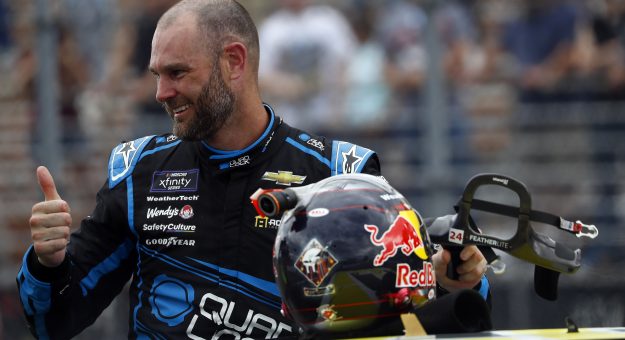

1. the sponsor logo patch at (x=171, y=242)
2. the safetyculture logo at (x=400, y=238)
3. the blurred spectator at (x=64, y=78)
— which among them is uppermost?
the safetyculture logo at (x=400, y=238)

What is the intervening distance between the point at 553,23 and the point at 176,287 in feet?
19.8

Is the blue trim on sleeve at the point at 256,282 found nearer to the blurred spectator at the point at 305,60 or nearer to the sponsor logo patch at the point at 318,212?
the sponsor logo patch at the point at 318,212

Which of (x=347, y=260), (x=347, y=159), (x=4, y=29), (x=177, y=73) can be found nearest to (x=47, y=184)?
(x=177, y=73)

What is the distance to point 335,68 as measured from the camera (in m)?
9.62

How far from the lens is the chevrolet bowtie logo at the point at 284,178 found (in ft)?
14.8

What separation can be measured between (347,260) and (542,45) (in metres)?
6.67

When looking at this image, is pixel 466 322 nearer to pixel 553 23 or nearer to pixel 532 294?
pixel 532 294

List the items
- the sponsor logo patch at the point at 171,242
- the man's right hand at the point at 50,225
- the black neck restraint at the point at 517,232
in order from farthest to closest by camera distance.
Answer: the sponsor logo patch at the point at 171,242
the man's right hand at the point at 50,225
the black neck restraint at the point at 517,232

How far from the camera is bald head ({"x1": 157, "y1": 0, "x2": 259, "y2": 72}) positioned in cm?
460

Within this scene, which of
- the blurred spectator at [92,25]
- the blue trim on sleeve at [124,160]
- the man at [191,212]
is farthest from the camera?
the blurred spectator at [92,25]

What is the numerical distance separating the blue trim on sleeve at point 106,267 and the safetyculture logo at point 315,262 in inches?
52.7

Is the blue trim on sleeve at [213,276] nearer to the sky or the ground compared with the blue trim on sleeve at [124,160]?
nearer to the ground

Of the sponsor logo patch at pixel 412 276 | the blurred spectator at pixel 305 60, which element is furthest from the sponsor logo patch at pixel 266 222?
the blurred spectator at pixel 305 60

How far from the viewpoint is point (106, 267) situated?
468 centimetres
